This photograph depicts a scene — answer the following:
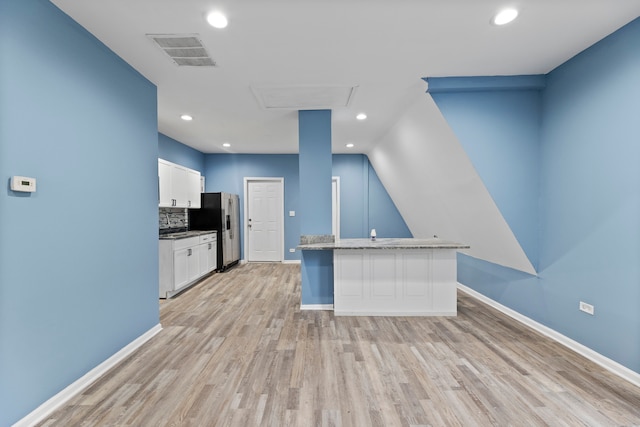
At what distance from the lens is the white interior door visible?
679 cm

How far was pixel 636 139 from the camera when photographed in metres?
2.10

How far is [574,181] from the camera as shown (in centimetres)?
260

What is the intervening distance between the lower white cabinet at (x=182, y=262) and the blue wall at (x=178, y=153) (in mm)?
1593

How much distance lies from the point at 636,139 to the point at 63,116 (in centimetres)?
417

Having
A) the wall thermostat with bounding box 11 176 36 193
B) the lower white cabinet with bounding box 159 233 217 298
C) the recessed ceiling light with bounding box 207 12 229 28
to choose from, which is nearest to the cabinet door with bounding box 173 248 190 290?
the lower white cabinet with bounding box 159 233 217 298

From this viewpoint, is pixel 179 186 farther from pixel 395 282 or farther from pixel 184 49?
pixel 395 282

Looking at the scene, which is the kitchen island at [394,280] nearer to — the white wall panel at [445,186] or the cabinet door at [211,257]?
the white wall panel at [445,186]

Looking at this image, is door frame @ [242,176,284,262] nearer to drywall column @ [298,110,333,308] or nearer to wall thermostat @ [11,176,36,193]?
drywall column @ [298,110,333,308]

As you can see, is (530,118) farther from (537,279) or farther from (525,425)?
(525,425)

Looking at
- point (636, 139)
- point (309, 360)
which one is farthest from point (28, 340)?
point (636, 139)

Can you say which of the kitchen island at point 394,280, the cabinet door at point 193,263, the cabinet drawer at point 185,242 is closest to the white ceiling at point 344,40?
the kitchen island at point 394,280

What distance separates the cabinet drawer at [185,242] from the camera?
14.0 ft

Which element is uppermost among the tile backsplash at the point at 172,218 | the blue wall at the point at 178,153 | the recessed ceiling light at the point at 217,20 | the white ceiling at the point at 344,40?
the white ceiling at the point at 344,40

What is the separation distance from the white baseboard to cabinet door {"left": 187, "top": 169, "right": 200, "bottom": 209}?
5.06 meters
